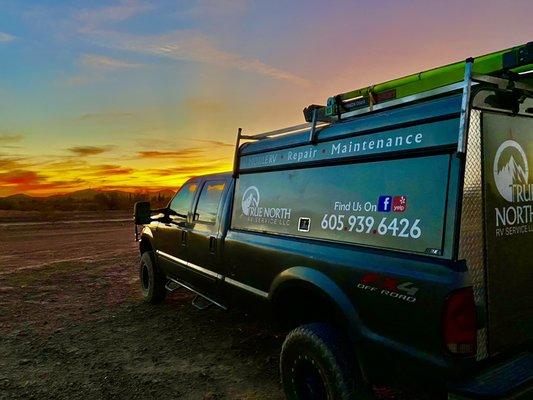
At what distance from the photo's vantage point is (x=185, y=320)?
5.73 metres

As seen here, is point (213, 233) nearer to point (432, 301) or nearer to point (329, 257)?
point (329, 257)

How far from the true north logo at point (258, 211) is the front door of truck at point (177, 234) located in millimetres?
1414

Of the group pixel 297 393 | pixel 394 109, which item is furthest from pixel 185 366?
pixel 394 109

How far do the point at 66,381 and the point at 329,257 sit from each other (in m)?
2.95

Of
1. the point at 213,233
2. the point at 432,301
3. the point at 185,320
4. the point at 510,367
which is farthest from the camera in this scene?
the point at 185,320

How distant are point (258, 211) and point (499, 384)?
2.32 m

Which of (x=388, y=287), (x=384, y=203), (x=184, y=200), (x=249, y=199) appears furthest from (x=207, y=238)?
(x=388, y=287)

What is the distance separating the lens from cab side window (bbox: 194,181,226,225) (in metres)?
4.73

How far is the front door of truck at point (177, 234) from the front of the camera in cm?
538

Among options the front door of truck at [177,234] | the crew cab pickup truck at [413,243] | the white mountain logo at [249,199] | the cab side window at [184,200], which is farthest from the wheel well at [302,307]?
the cab side window at [184,200]

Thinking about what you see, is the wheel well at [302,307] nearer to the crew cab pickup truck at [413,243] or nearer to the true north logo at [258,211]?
the crew cab pickup truck at [413,243]

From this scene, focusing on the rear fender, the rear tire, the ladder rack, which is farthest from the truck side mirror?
the rear fender

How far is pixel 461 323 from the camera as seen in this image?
7.12 ft

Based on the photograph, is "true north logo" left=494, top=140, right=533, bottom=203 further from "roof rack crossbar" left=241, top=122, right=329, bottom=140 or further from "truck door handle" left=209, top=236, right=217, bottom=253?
"truck door handle" left=209, top=236, right=217, bottom=253
